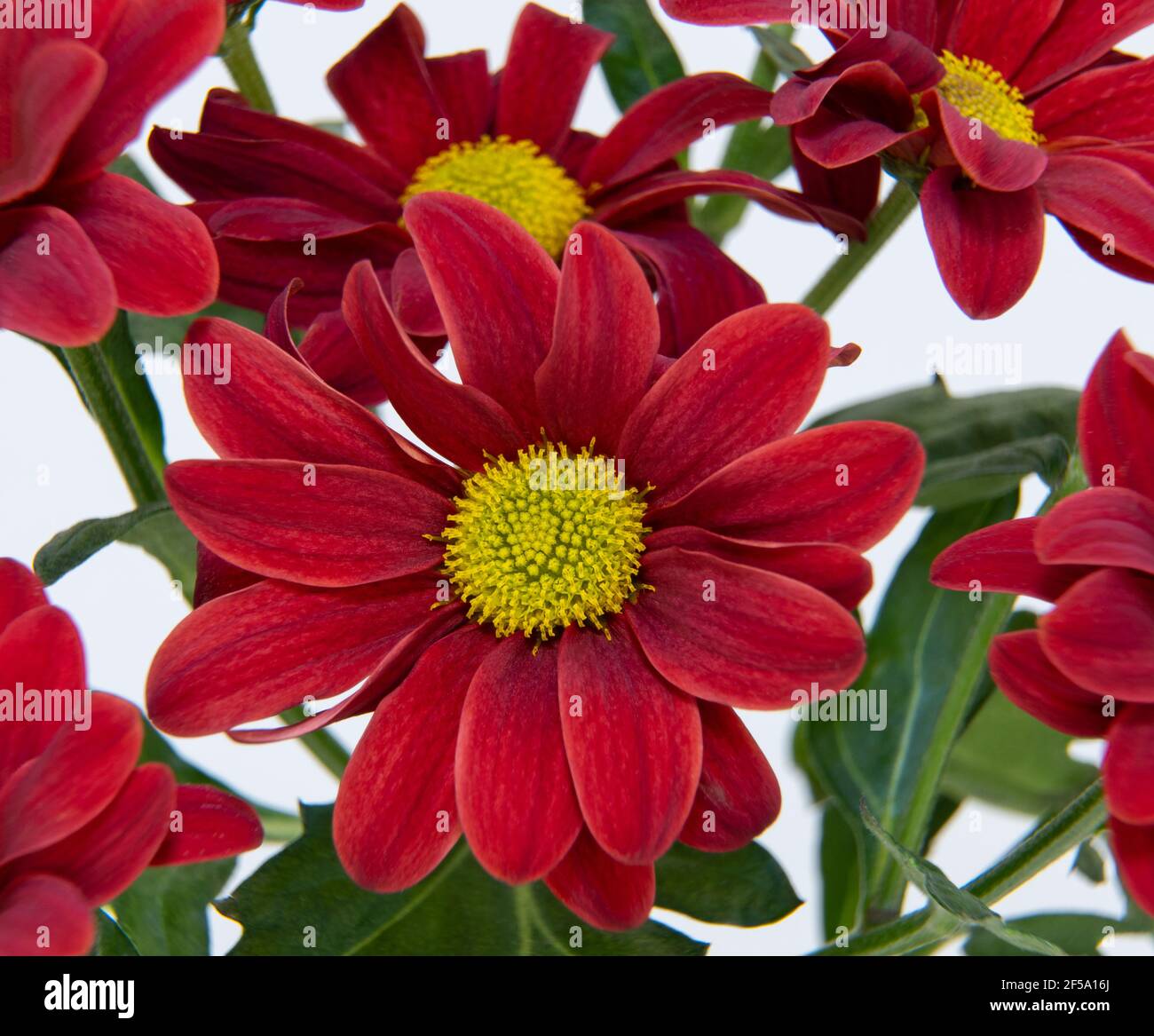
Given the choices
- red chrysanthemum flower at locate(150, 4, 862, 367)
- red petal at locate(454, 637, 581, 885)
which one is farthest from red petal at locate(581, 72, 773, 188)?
red petal at locate(454, 637, 581, 885)

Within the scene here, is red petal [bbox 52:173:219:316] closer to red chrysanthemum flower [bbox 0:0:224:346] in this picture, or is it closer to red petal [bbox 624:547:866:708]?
red chrysanthemum flower [bbox 0:0:224:346]

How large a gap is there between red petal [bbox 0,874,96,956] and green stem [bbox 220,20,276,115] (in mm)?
337

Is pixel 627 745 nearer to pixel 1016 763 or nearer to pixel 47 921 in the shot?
pixel 47 921

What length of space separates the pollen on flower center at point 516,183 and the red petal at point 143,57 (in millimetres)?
146

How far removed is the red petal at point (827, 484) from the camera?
1.47 ft

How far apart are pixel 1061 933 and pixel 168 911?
1.46 feet

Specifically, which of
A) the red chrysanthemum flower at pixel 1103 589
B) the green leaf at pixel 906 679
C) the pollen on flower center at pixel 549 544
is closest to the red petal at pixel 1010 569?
the red chrysanthemum flower at pixel 1103 589

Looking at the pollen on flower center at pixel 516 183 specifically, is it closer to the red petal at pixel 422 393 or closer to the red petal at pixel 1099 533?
the red petal at pixel 422 393

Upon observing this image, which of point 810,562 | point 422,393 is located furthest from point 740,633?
point 422,393

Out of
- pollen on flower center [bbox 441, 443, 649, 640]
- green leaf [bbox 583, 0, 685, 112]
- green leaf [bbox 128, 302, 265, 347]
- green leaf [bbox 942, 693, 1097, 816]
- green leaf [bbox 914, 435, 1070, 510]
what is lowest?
green leaf [bbox 942, 693, 1097, 816]

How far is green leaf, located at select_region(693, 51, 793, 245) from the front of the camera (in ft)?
2.34

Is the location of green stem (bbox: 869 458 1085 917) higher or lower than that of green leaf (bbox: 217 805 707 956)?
higher

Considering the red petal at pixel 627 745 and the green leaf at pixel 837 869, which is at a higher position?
the red petal at pixel 627 745

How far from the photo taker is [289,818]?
32.3 inches
